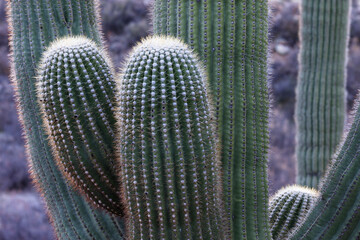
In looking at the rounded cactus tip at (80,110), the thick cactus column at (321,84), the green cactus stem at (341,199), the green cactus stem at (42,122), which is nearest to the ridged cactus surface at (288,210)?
the green cactus stem at (341,199)

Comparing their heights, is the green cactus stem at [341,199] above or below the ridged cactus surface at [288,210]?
above

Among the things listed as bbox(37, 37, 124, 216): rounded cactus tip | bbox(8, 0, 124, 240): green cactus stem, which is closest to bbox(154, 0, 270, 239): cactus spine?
bbox(37, 37, 124, 216): rounded cactus tip

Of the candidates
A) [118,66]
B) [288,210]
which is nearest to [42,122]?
[288,210]

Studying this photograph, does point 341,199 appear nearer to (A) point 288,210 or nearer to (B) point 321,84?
(A) point 288,210

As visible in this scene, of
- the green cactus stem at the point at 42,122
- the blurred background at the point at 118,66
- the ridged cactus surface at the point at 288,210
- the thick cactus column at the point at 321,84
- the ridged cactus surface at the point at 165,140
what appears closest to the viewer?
the ridged cactus surface at the point at 165,140

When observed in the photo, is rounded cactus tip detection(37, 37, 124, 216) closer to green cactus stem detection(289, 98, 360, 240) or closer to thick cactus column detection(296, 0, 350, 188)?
green cactus stem detection(289, 98, 360, 240)

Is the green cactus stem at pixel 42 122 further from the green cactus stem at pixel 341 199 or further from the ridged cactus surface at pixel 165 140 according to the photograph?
the green cactus stem at pixel 341 199

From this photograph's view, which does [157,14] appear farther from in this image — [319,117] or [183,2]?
[319,117]
